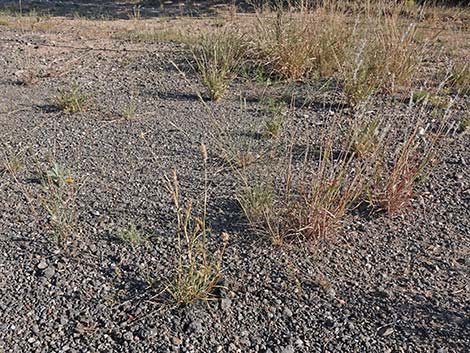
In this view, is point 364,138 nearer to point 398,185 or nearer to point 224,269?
point 398,185

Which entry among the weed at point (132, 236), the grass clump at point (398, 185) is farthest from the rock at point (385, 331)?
the weed at point (132, 236)

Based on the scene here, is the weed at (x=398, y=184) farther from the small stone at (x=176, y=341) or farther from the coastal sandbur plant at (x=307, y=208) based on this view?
the small stone at (x=176, y=341)

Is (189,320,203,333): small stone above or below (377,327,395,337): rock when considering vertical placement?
below

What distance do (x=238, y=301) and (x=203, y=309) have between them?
0.17 meters

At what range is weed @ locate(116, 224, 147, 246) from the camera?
9.12 feet

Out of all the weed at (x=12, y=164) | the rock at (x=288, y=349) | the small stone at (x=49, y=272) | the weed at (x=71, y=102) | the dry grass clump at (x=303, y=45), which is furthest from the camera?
the dry grass clump at (x=303, y=45)

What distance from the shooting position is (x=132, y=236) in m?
2.78

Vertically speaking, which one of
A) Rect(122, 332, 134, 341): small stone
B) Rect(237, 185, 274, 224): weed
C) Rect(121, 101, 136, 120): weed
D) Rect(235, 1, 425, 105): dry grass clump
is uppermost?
Rect(235, 1, 425, 105): dry grass clump

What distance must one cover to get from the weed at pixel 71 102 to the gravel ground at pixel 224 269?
468mm

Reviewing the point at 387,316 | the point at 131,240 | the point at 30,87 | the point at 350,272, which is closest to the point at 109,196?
the point at 131,240

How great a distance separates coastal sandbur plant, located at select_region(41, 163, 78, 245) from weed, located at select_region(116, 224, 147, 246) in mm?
276

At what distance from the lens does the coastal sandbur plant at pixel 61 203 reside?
9.31 feet

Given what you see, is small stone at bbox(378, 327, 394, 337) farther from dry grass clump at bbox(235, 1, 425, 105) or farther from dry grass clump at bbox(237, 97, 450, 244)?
dry grass clump at bbox(235, 1, 425, 105)

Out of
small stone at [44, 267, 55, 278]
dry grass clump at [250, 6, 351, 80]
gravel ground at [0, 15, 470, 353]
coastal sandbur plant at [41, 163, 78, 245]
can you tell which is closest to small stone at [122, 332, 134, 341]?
gravel ground at [0, 15, 470, 353]
